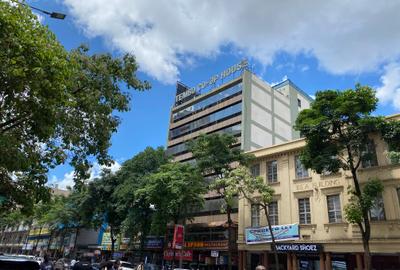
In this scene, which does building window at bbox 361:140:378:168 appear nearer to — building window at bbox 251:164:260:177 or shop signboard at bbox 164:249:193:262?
building window at bbox 251:164:260:177

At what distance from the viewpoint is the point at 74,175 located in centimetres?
1211

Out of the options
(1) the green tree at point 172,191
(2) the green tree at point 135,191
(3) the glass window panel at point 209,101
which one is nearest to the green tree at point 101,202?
(2) the green tree at point 135,191

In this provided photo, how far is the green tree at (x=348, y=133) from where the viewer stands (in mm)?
18922

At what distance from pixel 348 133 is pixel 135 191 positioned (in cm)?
Result: 1942

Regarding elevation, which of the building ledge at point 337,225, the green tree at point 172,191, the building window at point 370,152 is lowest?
the building ledge at point 337,225

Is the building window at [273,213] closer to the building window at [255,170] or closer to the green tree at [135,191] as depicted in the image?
the building window at [255,170]

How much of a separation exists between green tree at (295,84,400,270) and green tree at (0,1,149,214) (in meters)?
12.3

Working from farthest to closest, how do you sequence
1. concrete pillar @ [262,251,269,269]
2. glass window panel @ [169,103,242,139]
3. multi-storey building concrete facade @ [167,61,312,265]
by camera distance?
glass window panel @ [169,103,242,139] < multi-storey building concrete facade @ [167,61,312,265] < concrete pillar @ [262,251,269,269]

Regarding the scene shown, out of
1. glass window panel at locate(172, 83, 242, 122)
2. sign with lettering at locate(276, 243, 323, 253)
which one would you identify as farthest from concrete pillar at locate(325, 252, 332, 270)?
glass window panel at locate(172, 83, 242, 122)

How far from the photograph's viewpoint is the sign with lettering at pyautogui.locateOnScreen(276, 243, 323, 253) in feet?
74.2

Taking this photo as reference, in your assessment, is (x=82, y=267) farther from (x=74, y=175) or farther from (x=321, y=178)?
(x=321, y=178)

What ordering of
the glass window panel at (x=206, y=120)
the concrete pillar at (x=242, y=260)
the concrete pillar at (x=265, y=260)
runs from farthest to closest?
1. the glass window panel at (x=206, y=120)
2. the concrete pillar at (x=242, y=260)
3. the concrete pillar at (x=265, y=260)

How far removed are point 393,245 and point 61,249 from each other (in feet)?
185

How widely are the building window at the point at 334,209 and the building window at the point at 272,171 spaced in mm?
4942
